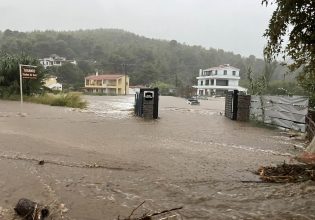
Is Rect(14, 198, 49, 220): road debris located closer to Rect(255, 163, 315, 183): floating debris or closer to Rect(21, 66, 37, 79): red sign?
Rect(255, 163, 315, 183): floating debris

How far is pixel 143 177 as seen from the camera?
8094 millimetres

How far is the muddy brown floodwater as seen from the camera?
623 centimetres

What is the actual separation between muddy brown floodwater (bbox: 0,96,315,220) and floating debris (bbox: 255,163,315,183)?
0.30m

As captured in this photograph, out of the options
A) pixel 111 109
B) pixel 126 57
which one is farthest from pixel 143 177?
pixel 126 57

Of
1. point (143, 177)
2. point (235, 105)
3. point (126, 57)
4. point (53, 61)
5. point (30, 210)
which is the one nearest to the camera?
point (30, 210)

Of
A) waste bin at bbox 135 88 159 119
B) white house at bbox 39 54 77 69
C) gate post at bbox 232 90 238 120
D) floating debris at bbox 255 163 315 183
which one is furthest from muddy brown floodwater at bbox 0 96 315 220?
white house at bbox 39 54 77 69

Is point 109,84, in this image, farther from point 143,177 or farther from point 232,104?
point 143,177

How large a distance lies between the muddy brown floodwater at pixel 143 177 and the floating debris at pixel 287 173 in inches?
11.7

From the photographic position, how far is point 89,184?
24.1 ft

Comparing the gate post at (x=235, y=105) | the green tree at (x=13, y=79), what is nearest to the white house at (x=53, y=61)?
the green tree at (x=13, y=79)

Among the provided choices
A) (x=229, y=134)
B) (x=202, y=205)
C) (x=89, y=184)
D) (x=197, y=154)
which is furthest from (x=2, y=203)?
(x=229, y=134)

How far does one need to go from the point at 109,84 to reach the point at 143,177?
93.6 metres

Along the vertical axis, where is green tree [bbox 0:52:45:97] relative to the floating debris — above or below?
above

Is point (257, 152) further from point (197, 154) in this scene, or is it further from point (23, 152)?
point (23, 152)
